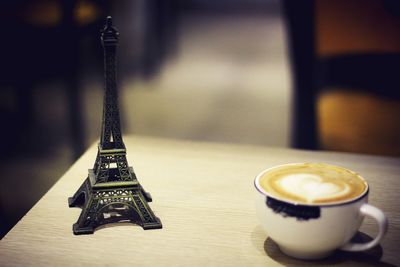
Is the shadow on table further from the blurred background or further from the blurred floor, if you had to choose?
the blurred floor

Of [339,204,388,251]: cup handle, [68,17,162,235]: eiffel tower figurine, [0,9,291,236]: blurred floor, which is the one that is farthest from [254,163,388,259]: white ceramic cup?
[0,9,291,236]: blurred floor

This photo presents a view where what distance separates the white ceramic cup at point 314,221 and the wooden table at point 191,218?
42 mm

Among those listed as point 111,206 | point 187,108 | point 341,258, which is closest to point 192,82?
point 187,108

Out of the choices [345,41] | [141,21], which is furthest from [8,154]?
[141,21]

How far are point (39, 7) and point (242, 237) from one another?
4.76ft

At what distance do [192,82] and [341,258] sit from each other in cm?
280

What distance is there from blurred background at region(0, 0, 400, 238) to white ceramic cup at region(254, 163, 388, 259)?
78cm

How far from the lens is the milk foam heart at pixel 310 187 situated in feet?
2.15

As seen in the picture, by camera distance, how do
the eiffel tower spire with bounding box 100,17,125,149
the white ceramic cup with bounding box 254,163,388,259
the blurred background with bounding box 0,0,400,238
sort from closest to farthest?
the white ceramic cup with bounding box 254,163,388,259
the eiffel tower spire with bounding box 100,17,125,149
the blurred background with bounding box 0,0,400,238

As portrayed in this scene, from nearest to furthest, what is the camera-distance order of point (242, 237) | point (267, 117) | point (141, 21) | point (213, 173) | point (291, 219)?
point (291, 219) < point (242, 237) < point (213, 173) < point (267, 117) < point (141, 21)

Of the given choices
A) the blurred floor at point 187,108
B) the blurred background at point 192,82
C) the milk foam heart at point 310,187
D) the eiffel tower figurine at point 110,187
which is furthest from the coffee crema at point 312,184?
the blurred floor at point 187,108

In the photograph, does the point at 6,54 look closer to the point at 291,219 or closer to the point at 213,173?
the point at 213,173

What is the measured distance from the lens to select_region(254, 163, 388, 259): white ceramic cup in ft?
2.07

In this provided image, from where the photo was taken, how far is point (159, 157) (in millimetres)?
1021
